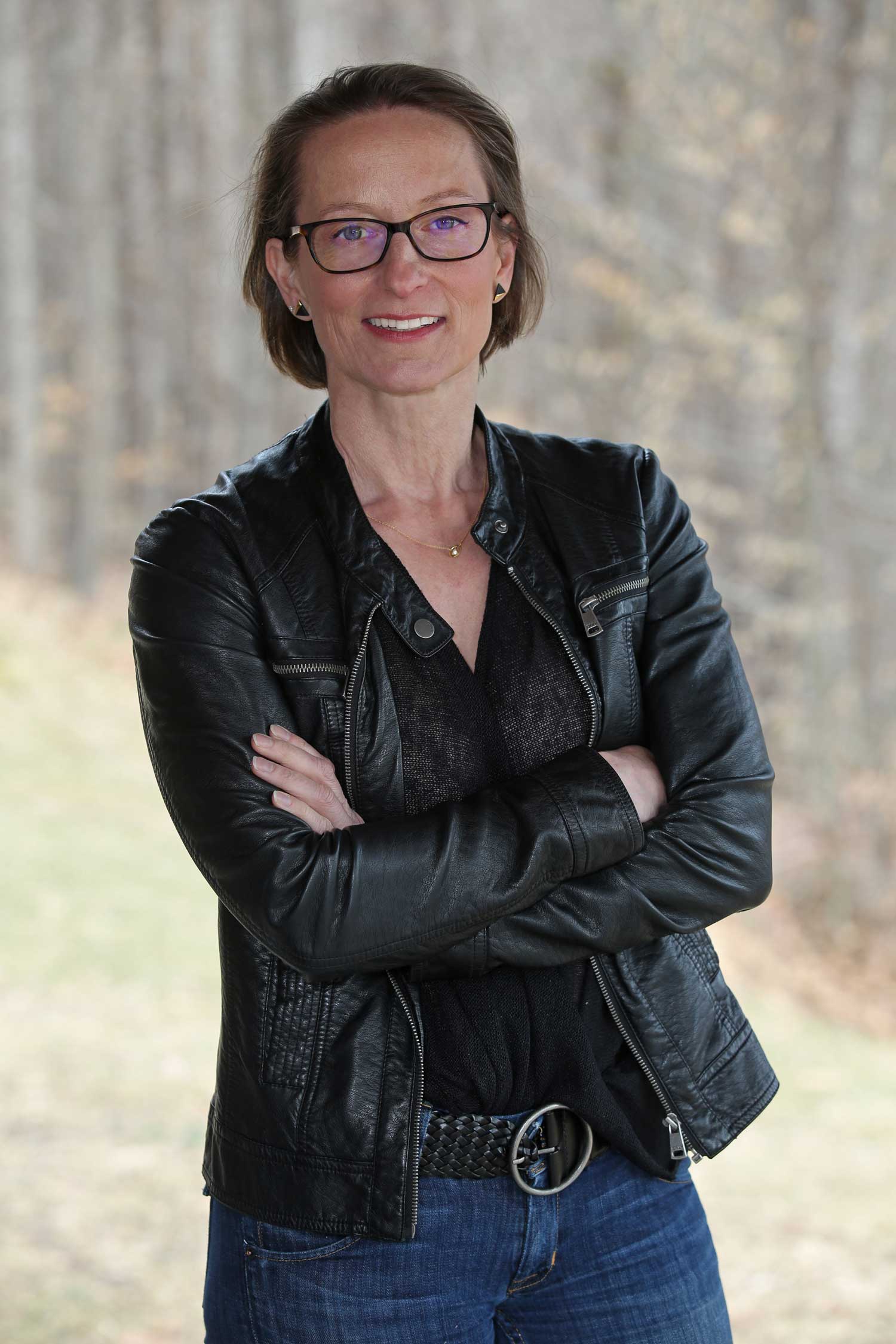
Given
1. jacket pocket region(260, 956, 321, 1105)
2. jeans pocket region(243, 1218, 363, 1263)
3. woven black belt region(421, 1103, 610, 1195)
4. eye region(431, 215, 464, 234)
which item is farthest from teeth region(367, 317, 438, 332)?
jeans pocket region(243, 1218, 363, 1263)

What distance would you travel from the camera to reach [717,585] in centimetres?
671

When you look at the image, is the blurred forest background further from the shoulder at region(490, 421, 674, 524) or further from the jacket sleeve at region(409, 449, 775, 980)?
the jacket sleeve at region(409, 449, 775, 980)

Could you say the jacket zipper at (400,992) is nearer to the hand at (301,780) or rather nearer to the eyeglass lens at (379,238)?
the hand at (301,780)

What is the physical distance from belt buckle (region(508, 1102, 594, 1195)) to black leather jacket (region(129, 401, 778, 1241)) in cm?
10

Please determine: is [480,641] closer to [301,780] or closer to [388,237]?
[301,780]

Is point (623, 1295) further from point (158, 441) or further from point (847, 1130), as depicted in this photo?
point (158, 441)

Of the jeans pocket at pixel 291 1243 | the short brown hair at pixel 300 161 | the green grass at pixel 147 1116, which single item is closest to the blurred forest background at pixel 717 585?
the green grass at pixel 147 1116

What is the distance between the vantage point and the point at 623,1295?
58.1 inches

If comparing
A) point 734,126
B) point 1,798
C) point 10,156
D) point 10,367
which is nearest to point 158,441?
point 10,367

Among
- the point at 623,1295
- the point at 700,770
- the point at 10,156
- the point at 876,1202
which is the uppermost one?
the point at 10,156

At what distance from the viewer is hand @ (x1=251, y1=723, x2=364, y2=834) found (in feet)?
4.80

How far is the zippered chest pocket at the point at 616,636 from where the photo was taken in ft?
5.15

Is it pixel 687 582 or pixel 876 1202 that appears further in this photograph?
pixel 876 1202

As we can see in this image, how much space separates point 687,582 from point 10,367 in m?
10.2
